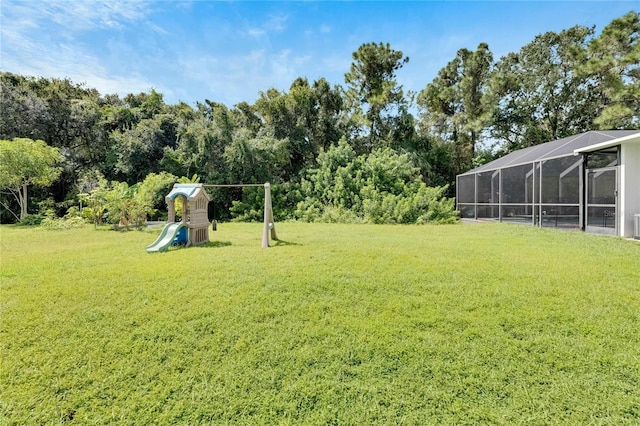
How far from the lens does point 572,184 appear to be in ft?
33.6

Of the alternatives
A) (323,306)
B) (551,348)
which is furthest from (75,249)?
(551,348)

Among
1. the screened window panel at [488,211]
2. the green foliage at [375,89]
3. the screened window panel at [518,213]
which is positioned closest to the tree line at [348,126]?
the green foliage at [375,89]

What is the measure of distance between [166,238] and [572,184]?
1205 centimetres

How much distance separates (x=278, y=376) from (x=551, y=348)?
259cm

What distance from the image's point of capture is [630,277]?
15.9 ft

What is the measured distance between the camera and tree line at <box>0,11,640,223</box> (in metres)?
15.5

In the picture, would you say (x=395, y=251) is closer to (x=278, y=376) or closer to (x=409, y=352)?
(x=409, y=352)

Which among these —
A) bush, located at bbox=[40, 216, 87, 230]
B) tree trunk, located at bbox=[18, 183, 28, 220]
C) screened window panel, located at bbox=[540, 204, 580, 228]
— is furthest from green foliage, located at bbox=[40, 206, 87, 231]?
screened window panel, located at bbox=[540, 204, 580, 228]

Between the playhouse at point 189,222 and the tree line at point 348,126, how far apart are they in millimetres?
6163

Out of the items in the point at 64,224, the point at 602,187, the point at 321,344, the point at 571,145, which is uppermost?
the point at 571,145

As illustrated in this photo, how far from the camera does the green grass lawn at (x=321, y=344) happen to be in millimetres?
2488

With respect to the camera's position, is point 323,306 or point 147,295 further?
point 147,295

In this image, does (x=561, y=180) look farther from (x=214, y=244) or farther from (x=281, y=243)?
(x=214, y=244)

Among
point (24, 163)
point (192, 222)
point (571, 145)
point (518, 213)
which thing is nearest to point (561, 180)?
point (571, 145)
